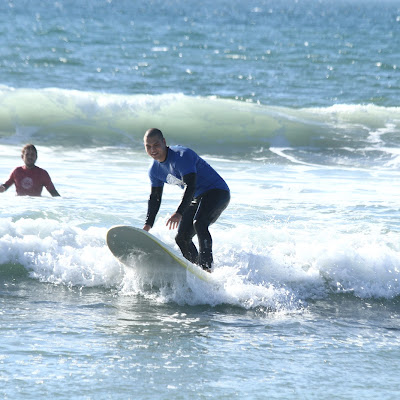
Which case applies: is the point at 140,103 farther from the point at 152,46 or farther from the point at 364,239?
the point at 152,46

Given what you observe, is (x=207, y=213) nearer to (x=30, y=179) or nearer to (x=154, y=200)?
(x=154, y=200)

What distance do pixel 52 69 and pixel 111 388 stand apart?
2553 cm

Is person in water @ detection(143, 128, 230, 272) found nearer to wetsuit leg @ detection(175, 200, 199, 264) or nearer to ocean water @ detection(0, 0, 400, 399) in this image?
wetsuit leg @ detection(175, 200, 199, 264)

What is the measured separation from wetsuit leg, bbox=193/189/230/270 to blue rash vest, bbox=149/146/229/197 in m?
0.07

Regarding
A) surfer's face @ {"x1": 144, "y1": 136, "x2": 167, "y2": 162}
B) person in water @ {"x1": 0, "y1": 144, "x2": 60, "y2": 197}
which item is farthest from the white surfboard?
person in water @ {"x1": 0, "y1": 144, "x2": 60, "y2": 197}

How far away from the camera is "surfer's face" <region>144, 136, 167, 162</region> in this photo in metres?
5.70

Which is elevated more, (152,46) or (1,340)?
(152,46)

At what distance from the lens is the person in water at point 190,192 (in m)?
5.83

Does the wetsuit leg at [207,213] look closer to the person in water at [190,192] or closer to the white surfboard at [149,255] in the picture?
the person in water at [190,192]

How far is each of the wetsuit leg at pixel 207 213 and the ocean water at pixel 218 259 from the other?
373mm

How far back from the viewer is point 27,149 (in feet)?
30.7

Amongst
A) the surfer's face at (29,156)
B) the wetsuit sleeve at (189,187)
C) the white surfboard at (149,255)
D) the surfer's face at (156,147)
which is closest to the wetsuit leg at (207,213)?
the white surfboard at (149,255)


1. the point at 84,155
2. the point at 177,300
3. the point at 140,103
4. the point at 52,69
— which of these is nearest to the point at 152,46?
the point at 52,69

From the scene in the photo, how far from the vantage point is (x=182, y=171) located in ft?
19.1
